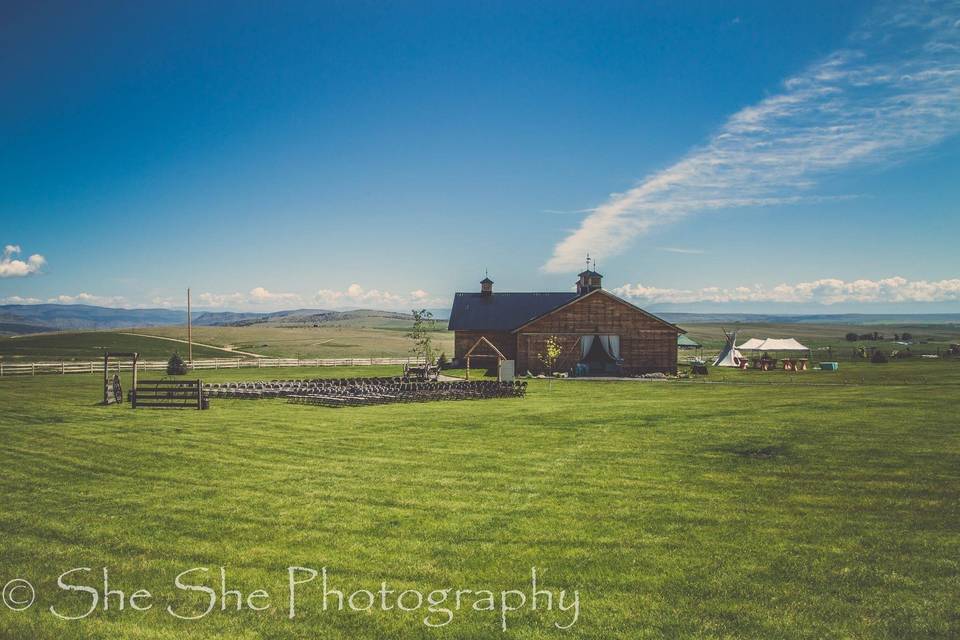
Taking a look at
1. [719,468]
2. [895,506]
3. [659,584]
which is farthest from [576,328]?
[659,584]

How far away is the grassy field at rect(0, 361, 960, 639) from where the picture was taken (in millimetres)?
7672

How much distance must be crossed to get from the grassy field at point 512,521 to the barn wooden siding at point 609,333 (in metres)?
26.8

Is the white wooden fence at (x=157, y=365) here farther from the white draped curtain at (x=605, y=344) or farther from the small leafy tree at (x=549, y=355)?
the white draped curtain at (x=605, y=344)

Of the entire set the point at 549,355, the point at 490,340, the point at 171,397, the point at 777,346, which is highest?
the point at 490,340

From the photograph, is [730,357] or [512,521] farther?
[730,357]

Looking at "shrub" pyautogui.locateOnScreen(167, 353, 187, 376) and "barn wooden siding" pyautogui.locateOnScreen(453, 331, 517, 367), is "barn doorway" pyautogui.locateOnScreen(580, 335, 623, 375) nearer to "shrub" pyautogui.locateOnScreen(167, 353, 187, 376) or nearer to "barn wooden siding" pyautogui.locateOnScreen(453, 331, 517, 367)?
"barn wooden siding" pyautogui.locateOnScreen(453, 331, 517, 367)

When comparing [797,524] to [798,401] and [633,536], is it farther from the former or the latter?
[798,401]

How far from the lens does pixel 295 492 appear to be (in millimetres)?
12656

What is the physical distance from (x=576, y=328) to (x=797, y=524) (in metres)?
37.8

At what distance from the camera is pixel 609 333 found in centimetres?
4816

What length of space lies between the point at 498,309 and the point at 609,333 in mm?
11440

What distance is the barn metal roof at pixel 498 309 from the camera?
53.8 m

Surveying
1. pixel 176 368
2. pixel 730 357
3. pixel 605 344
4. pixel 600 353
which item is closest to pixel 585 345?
pixel 600 353

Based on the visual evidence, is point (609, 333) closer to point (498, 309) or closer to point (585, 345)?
point (585, 345)
